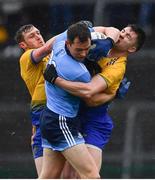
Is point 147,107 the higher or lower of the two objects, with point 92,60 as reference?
lower

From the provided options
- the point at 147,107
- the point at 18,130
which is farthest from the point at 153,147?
the point at 18,130

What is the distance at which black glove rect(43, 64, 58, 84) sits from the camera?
30.1 ft

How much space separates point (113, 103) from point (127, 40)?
137 inches

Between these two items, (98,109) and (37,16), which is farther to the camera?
(37,16)

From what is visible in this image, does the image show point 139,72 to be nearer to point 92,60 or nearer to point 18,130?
point 18,130

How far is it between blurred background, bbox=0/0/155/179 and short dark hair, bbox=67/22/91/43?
341 cm

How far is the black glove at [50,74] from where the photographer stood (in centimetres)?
917

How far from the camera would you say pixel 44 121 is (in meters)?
9.31

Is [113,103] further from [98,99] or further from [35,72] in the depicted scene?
[98,99]

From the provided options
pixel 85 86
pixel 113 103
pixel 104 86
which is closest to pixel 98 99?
pixel 104 86

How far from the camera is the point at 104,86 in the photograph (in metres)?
9.33

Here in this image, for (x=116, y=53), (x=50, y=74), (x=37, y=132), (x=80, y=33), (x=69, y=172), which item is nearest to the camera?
(x=80, y=33)

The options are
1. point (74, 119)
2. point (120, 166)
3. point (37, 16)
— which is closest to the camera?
point (74, 119)

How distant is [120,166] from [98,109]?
3.04 metres
